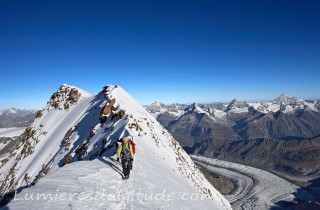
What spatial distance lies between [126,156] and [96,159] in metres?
6.00

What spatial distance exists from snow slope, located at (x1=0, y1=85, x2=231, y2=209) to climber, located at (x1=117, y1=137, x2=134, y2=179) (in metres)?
0.77

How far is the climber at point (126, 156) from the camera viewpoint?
23.2 metres

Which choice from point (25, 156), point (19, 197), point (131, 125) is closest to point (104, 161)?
point (19, 197)

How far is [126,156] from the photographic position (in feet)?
79.0

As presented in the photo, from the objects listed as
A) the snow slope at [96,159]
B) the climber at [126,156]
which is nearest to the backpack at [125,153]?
the climber at [126,156]

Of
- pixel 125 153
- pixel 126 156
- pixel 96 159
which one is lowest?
pixel 96 159

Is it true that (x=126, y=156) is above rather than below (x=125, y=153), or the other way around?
below

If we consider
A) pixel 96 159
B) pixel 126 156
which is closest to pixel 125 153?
pixel 126 156

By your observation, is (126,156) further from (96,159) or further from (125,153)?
(96,159)

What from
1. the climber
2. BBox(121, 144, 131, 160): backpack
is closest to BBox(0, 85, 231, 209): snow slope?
the climber

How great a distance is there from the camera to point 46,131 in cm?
6744

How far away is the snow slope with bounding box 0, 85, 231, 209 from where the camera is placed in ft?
65.8

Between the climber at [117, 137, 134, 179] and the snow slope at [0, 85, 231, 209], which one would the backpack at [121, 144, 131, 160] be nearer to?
the climber at [117, 137, 134, 179]

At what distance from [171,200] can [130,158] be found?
4778mm
